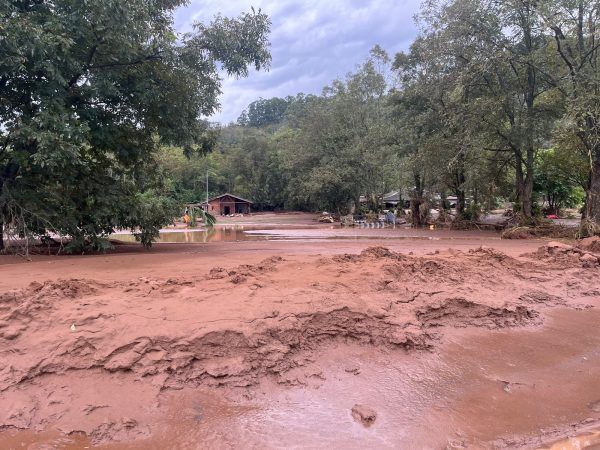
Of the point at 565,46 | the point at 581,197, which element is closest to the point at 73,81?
the point at 565,46

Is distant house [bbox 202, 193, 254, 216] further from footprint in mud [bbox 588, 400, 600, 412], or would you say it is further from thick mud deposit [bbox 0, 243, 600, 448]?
footprint in mud [bbox 588, 400, 600, 412]

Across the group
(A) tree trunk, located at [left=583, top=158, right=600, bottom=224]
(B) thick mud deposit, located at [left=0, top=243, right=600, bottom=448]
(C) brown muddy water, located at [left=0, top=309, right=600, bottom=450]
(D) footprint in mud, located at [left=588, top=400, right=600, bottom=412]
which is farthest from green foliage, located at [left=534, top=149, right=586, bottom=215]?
(D) footprint in mud, located at [left=588, top=400, right=600, bottom=412]

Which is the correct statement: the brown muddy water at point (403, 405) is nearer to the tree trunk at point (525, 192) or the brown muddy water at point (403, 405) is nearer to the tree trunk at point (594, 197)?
the tree trunk at point (594, 197)

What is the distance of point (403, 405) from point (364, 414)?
0.49 meters

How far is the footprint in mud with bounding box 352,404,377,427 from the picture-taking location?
4.46m

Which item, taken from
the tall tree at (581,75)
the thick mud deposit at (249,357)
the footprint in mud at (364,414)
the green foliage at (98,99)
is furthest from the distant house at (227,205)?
the footprint in mud at (364,414)

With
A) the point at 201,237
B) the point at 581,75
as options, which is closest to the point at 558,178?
the point at 581,75

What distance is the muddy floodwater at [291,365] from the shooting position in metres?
4.32

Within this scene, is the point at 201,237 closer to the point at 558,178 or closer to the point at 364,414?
the point at 364,414

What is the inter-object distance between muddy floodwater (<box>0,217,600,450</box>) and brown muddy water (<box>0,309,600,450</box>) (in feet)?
0.06

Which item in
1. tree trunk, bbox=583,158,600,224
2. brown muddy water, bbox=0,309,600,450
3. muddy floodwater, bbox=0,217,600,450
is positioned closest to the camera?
brown muddy water, bbox=0,309,600,450

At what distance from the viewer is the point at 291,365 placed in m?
5.34

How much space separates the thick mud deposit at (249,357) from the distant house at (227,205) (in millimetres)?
56682

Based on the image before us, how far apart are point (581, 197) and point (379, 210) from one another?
17.3m
